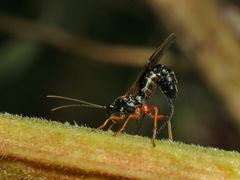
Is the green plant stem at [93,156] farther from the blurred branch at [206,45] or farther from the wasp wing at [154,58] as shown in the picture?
the blurred branch at [206,45]

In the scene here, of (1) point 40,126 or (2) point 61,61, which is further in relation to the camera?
(2) point 61,61

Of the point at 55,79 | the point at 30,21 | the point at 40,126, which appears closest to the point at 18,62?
the point at 30,21

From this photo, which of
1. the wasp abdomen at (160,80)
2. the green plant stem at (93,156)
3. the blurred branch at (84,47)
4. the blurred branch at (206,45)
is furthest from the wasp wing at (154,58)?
the blurred branch at (84,47)

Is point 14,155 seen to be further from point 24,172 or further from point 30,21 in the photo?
point 30,21

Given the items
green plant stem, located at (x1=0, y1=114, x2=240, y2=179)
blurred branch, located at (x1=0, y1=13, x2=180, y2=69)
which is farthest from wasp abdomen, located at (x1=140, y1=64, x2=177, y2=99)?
blurred branch, located at (x1=0, y1=13, x2=180, y2=69)

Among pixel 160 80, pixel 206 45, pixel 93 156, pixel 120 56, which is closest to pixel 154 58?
pixel 160 80

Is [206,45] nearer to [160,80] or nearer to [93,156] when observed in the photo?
[160,80]

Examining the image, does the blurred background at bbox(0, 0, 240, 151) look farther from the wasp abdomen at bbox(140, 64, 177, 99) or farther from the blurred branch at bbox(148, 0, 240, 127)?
the wasp abdomen at bbox(140, 64, 177, 99)
